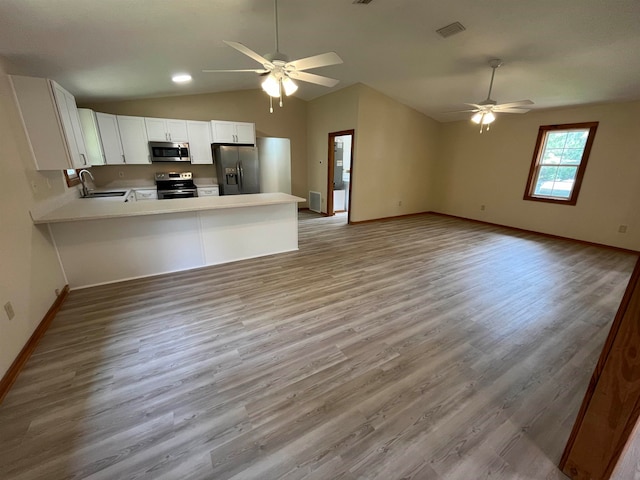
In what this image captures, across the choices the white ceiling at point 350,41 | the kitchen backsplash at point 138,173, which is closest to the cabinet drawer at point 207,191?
the kitchen backsplash at point 138,173

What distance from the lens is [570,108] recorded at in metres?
4.75

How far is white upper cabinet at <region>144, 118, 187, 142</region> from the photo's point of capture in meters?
5.05

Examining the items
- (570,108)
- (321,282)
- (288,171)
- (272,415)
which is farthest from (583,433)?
(288,171)

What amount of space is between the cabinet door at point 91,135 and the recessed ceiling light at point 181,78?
1598mm

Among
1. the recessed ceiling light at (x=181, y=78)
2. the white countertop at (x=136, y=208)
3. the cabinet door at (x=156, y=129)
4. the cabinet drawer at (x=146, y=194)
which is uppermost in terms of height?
the recessed ceiling light at (x=181, y=78)

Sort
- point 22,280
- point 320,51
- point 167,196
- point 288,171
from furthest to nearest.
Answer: point 288,171 < point 167,196 < point 320,51 < point 22,280

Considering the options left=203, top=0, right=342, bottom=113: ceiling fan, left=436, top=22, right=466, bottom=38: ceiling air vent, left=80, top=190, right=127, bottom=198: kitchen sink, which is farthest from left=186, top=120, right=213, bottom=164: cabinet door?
left=436, top=22, right=466, bottom=38: ceiling air vent

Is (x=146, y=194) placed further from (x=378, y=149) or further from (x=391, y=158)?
(x=391, y=158)

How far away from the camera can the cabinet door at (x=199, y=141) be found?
5387 mm

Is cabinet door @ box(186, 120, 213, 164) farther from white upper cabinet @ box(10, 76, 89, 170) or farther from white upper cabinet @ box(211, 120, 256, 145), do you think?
white upper cabinet @ box(10, 76, 89, 170)

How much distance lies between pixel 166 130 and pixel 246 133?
1.58 meters

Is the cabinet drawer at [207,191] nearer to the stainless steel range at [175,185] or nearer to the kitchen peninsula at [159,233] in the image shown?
the stainless steel range at [175,185]

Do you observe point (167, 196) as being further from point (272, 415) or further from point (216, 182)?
point (272, 415)

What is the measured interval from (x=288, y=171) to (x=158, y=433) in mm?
5901
